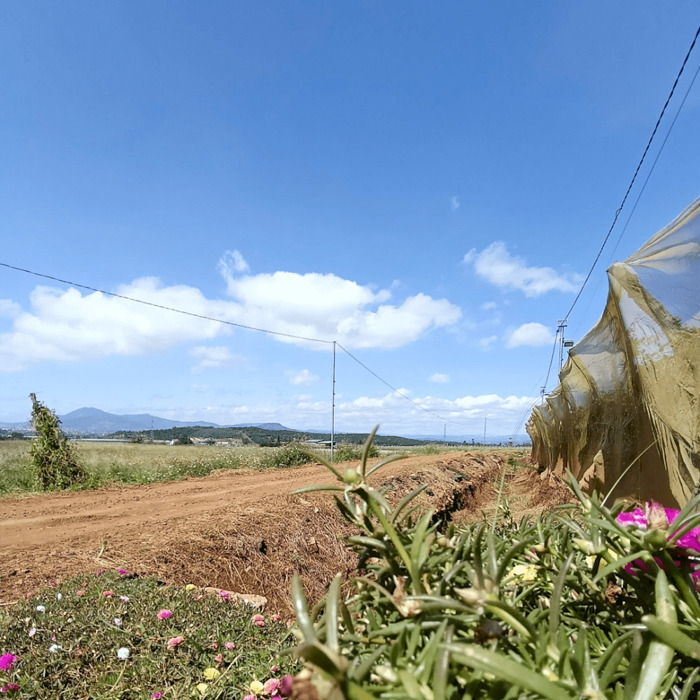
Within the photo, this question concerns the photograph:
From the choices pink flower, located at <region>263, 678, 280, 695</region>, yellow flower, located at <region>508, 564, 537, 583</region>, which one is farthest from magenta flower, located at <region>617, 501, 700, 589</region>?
pink flower, located at <region>263, 678, 280, 695</region>

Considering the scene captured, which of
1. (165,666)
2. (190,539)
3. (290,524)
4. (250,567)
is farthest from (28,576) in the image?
(290,524)

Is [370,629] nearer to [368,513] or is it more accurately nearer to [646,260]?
[368,513]

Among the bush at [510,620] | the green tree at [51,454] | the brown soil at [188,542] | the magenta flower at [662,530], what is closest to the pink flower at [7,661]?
the brown soil at [188,542]

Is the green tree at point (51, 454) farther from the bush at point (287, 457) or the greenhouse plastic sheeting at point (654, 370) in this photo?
the greenhouse plastic sheeting at point (654, 370)

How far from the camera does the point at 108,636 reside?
78.8 inches

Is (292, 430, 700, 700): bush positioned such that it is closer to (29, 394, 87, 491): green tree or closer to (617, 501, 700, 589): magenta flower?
(617, 501, 700, 589): magenta flower

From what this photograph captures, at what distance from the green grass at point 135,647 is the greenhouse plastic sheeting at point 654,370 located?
155cm

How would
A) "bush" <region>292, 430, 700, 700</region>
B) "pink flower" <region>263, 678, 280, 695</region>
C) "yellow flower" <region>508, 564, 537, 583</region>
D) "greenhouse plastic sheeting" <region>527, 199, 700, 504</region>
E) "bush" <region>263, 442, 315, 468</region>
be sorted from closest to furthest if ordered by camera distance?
"bush" <region>292, 430, 700, 700</region> < "yellow flower" <region>508, 564, 537, 583</region> < "pink flower" <region>263, 678, 280, 695</region> < "greenhouse plastic sheeting" <region>527, 199, 700, 504</region> < "bush" <region>263, 442, 315, 468</region>

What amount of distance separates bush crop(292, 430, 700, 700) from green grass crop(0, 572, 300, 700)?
50.3 inches

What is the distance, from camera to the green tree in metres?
10.4

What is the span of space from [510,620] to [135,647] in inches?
82.0

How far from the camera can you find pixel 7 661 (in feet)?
5.67

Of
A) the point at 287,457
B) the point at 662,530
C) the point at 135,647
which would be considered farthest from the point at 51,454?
the point at 662,530

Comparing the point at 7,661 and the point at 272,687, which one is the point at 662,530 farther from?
the point at 7,661
